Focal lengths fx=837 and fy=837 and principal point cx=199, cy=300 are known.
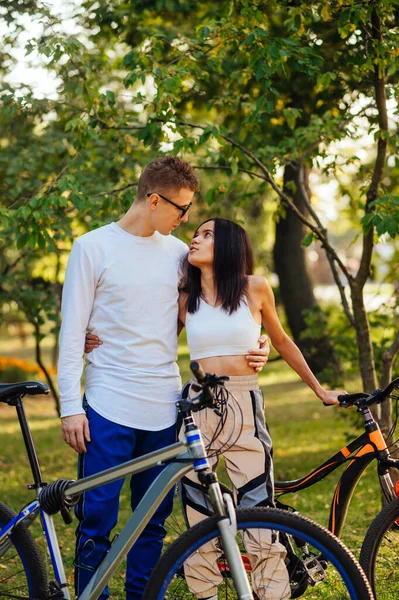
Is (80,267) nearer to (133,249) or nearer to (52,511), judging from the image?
(133,249)

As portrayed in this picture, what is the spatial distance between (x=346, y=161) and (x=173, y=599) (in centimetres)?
358

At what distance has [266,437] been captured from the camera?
3.38 meters

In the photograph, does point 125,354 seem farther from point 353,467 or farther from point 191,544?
point 353,467

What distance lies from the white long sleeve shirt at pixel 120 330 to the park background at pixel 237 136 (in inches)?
70.0

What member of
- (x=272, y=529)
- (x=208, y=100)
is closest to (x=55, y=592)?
(x=272, y=529)

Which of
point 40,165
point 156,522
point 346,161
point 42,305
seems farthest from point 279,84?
point 156,522

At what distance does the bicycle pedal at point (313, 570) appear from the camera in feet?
10.6

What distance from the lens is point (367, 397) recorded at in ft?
11.3

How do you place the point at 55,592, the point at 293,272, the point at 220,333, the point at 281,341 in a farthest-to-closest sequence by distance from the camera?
the point at 293,272
the point at 281,341
the point at 220,333
the point at 55,592

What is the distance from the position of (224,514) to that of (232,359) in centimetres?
72

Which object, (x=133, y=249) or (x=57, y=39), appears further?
(x=57, y=39)

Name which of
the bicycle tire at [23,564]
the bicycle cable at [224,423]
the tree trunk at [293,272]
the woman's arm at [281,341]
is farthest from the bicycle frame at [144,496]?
the tree trunk at [293,272]

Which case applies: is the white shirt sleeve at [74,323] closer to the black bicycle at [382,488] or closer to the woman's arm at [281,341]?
the woman's arm at [281,341]

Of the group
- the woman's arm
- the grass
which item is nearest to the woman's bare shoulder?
the woman's arm
